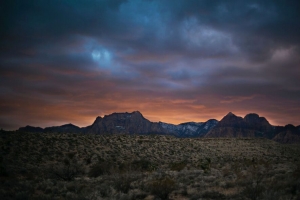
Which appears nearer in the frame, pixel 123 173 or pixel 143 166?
pixel 123 173

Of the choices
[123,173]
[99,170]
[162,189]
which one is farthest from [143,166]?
[162,189]

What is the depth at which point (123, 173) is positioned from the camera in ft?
62.9

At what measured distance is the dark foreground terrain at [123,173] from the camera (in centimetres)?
1263

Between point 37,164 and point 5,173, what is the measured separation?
20.5 ft

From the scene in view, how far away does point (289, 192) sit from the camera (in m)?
11.8

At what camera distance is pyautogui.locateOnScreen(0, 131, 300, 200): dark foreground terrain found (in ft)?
41.4

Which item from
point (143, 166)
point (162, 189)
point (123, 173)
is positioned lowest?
point (143, 166)

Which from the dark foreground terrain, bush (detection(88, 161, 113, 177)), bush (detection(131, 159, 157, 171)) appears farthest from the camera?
bush (detection(131, 159, 157, 171))

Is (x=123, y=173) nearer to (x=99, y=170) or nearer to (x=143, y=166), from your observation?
(x=99, y=170)

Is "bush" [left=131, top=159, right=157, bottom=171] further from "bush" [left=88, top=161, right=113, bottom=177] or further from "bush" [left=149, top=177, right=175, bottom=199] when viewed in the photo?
"bush" [left=149, top=177, right=175, bottom=199]

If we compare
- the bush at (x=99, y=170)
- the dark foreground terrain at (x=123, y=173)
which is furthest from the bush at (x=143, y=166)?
the bush at (x=99, y=170)

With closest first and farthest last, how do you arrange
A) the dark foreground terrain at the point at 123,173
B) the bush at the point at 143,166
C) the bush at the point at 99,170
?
the dark foreground terrain at the point at 123,173 → the bush at the point at 99,170 → the bush at the point at 143,166

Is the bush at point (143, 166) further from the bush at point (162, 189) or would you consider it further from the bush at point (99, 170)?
the bush at point (162, 189)

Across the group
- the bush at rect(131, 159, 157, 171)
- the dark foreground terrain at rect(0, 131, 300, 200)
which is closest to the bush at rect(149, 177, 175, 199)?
the dark foreground terrain at rect(0, 131, 300, 200)
